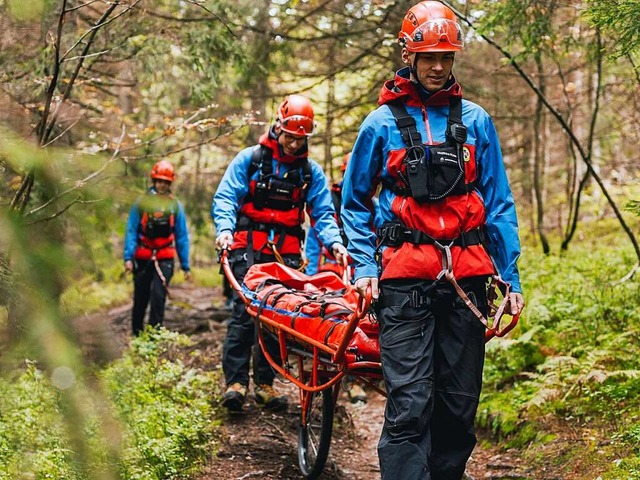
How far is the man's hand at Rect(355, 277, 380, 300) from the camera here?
4.20 m

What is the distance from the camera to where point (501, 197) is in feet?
14.7

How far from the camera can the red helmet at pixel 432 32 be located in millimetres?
4266

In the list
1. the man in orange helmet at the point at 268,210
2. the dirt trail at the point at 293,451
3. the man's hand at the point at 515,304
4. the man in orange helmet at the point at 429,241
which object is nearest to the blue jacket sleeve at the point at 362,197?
the man in orange helmet at the point at 429,241

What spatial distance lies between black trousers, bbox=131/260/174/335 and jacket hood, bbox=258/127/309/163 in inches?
182

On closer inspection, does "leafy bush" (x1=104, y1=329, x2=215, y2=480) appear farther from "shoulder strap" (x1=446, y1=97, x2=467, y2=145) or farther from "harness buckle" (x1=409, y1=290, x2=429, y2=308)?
"shoulder strap" (x1=446, y1=97, x2=467, y2=145)

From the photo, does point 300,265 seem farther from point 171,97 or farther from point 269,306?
point 171,97

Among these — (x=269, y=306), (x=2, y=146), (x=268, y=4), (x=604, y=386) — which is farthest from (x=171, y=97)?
(x=2, y=146)

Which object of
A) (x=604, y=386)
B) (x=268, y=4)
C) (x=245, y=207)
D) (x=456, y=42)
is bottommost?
(x=604, y=386)

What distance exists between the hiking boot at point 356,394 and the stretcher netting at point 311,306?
2507mm

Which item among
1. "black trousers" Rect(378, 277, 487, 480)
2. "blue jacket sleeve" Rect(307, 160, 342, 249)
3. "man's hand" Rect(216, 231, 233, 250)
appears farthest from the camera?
"blue jacket sleeve" Rect(307, 160, 342, 249)

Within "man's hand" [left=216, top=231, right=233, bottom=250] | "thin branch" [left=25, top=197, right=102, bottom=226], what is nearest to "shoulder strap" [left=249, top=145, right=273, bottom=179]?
"man's hand" [left=216, top=231, right=233, bottom=250]

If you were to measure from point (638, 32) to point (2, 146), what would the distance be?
15.4 feet

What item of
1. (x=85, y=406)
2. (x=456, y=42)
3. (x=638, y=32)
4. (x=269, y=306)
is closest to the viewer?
(x=85, y=406)

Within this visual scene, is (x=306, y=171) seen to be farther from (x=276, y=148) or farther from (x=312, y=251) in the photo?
(x=312, y=251)
